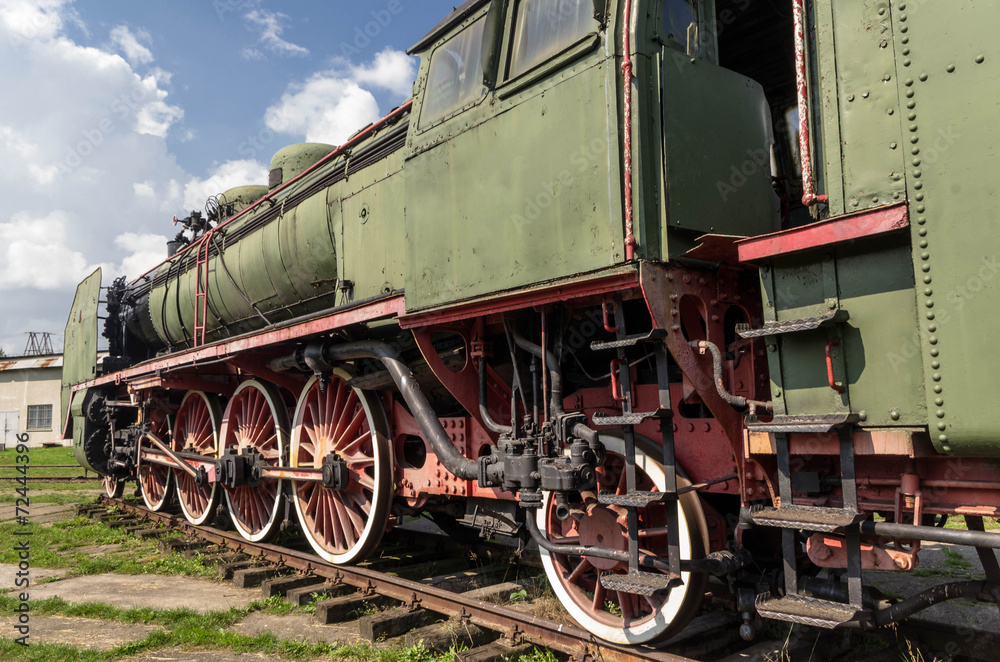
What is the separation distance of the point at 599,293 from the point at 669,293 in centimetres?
33

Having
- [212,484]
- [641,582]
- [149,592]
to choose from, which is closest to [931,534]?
[641,582]

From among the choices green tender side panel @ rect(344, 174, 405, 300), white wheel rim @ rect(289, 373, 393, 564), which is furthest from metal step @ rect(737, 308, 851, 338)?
white wheel rim @ rect(289, 373, 393, 564)

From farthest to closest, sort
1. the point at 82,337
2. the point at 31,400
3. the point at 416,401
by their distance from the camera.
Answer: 1. the point at 31,400
2. the point at 82,337
3. the point at 416,401

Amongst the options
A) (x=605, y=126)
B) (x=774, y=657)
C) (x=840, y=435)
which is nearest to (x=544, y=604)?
(x=774, y=657)

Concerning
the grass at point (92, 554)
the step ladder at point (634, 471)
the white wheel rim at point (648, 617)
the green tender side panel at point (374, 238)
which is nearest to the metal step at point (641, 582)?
the step ladder at point (634, 471)

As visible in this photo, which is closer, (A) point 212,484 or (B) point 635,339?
(B) point 635,339

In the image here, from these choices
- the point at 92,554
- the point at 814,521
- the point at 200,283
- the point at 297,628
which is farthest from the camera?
the point at 200,283

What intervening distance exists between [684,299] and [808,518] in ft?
4.06

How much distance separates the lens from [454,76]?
4477mm

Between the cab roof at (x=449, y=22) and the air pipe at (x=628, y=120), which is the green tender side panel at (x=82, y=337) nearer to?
the cab roof at (x=449, y=22)

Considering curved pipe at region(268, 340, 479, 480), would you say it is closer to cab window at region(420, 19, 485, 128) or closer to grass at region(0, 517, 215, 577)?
cab window at region(420, 19, 485, 128)

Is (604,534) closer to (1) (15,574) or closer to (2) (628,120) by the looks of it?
(2) (628,120)

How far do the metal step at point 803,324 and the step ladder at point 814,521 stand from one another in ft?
1.16

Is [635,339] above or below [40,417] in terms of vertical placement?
above
